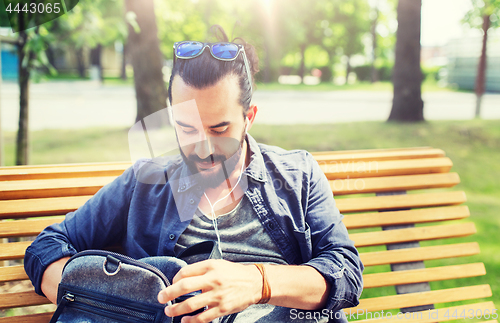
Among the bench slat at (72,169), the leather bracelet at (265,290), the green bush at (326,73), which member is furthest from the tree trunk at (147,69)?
the green bush at (326,73)

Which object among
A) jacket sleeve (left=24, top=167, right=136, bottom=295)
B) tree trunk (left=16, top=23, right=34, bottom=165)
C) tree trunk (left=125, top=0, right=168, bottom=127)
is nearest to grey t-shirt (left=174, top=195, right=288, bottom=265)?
jacket sleeve (left=24, top=167, right=136, bottom=295)

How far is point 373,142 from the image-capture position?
7.04 metres

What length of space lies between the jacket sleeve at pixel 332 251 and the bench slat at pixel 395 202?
488 millimetres

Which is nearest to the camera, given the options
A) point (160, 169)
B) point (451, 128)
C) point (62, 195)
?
point (160, 169)

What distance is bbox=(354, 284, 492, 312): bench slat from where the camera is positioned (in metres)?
2.16

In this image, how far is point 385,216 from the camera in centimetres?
238

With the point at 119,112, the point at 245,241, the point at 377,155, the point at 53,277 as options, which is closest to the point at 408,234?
the point at 377,155

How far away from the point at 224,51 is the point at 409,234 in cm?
152

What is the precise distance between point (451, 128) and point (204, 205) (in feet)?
23.9

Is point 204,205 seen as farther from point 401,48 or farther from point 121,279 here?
point 401,48

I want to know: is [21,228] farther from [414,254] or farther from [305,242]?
[414,254]

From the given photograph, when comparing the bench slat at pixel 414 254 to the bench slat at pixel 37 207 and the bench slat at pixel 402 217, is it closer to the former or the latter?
the bench slat at pixel 402 217

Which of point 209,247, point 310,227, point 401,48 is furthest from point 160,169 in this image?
point 401,48

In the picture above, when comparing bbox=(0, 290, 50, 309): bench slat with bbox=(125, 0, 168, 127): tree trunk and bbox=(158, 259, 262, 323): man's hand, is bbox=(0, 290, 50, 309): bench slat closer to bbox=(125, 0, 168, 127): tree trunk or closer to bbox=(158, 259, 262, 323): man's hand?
bbox=(158, 259, 262, 323): man's hand
